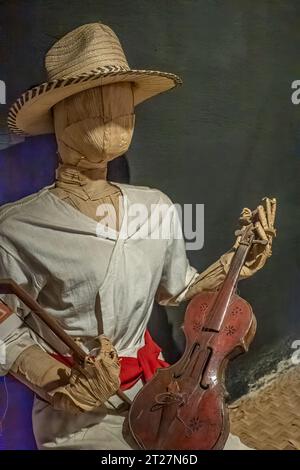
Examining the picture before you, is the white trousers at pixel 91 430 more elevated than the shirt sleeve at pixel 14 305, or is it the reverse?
the shirt sleeve at pixel 14 305

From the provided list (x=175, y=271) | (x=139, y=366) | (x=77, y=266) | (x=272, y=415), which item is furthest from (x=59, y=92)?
(x=272, y=415)

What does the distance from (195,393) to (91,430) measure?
0.25 meters

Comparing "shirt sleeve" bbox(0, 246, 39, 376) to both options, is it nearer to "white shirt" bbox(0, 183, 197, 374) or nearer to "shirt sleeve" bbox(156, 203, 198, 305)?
"white shirt" bbox(0, 183, 197, 374)

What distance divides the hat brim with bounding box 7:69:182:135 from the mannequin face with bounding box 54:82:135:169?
0.07 feet

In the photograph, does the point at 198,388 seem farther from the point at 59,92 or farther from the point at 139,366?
the point at 59,92

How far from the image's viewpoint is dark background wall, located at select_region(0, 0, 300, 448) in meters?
1.34

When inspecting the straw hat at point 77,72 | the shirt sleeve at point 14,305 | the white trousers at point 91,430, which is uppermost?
the straw hat at point 77,72

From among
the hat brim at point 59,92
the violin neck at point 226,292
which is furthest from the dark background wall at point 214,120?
the violin neck at point 226,292

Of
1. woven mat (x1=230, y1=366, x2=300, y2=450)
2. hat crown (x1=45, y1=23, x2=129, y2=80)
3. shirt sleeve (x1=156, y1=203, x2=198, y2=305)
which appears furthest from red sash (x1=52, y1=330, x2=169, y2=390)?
hat crown (x1=45, y1=23, x2=129, y2=80)

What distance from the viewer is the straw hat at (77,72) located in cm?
118

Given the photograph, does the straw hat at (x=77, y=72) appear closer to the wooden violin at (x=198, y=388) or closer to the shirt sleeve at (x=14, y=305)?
the shirt sleeve at (x=14, y=305)

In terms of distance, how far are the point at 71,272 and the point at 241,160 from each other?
0.53 meters
